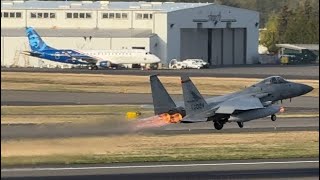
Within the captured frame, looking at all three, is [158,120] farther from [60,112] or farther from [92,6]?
[92,6]

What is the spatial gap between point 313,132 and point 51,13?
10197 centimetres

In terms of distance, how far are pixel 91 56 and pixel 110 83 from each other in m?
37.4

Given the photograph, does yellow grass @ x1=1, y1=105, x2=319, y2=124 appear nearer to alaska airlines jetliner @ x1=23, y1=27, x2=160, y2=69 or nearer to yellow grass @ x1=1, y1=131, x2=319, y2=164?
yellow grass @ x1=1, y1=131, x2=319, y2=164

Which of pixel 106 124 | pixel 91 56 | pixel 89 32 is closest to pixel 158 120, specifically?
pixel 106 124

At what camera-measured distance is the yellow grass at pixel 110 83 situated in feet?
309

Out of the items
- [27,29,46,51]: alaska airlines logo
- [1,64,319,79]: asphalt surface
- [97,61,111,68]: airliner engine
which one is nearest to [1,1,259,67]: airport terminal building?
[27,29,46,51]: alaska airlines logo

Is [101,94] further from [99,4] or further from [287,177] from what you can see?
[99,4]

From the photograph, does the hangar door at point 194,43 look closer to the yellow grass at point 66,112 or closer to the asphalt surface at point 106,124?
the asphalt surface at point 106,124

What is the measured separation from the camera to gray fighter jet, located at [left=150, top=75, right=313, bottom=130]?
171 ft

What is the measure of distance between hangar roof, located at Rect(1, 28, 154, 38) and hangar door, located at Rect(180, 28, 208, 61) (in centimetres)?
729

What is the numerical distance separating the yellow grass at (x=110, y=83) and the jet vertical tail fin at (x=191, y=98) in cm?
3582

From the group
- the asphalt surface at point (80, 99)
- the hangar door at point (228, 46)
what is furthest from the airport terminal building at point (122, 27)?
the asphalt surface at point (80, 99)

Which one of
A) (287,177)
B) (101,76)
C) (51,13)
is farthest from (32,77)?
(287,177)

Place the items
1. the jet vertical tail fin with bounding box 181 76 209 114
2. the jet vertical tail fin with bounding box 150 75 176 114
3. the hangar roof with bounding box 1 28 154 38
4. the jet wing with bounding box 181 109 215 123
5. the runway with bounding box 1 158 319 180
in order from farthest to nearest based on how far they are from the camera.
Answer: the hangar roof with bounding box 1 28 154 38
the jet wing with bounding box 181 109 215 123
the jet vertical tail fin with bounding box 181 76 209 114
the jet vertical tail fin with bounding box 150 75 176 114
the runway with bounding box 1 158 319 180
